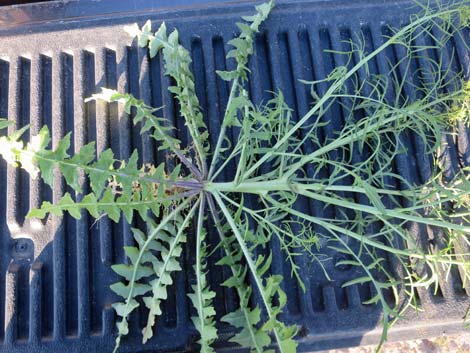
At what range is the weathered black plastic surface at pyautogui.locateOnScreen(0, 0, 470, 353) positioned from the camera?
46.6 inches

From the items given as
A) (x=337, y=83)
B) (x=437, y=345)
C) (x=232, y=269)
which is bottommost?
(x=437, y=345)

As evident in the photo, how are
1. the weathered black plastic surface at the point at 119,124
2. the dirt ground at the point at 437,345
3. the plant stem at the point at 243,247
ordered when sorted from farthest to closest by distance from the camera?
the dirt ground at the point at 437,345 → the weathered black plastic surface at the point at 119,124 → the plant stem at the point at 243,247

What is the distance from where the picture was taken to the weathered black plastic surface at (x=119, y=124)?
3.88 ft

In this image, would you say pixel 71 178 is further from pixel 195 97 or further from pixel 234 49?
pixel 234 49

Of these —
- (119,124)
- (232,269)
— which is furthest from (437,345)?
(119,124)

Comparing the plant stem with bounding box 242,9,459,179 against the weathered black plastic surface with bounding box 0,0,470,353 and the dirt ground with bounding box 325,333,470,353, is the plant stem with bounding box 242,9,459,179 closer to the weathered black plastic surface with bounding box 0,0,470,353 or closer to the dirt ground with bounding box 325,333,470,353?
the weathered black plastic surface with bounding box 0,0,470,353

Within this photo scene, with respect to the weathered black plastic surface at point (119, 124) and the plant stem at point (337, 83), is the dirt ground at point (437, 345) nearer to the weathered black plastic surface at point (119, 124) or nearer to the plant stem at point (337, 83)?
the weathered black plastic surface at point (119, 124)

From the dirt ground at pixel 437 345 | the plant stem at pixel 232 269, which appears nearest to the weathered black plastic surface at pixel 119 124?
the plant stem at pixel 232 269

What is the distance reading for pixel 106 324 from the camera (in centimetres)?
116

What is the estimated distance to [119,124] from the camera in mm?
1271

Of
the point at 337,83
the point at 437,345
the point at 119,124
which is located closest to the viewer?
the point at 337,83

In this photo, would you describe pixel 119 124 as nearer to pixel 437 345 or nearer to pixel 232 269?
pixel 232 269

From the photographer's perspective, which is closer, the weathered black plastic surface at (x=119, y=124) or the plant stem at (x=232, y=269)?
the plant stem at (x=232, y=269)

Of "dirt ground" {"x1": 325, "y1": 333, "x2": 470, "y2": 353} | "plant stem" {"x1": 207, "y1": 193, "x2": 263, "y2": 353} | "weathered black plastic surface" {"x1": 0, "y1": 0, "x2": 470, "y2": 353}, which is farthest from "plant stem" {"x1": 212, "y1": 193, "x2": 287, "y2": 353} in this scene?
"dirt ground" {"x1": 325, "y1": 333, "x2": 470, "y2": 353}
